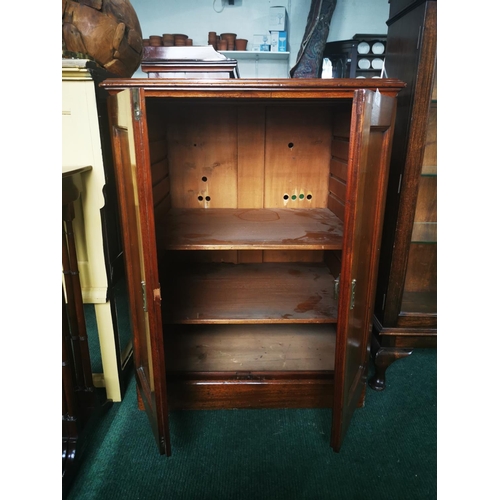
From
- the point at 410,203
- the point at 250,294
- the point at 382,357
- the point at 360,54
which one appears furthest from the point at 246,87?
the point at 360,54

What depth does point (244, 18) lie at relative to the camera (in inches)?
200

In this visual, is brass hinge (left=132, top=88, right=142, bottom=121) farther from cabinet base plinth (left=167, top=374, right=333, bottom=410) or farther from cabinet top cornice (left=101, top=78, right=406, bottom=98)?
cabinet base plinth (left=167, top=374, right=333, bottom=410)

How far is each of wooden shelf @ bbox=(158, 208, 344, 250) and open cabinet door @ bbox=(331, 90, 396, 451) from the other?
8.8 inches

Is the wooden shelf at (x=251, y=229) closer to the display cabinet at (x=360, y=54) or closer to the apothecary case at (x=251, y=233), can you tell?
the apothecary case at (x=251, y=233)

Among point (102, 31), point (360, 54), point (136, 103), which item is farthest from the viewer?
point (360, 54)

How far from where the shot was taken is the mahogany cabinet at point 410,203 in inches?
54.1

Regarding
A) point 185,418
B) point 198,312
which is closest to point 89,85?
point 198,312

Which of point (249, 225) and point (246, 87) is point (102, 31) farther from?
A: point (249, 225)

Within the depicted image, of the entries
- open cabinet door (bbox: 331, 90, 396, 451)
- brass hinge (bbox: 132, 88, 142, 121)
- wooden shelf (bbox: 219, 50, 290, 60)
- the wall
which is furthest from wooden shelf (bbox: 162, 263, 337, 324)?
the wall

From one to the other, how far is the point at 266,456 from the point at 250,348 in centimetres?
50

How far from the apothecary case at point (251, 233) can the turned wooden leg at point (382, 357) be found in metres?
0.18

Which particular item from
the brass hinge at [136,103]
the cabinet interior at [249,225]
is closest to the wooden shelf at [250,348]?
the cabinet interior at [249,225]

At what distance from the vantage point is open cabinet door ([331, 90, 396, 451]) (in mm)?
1040

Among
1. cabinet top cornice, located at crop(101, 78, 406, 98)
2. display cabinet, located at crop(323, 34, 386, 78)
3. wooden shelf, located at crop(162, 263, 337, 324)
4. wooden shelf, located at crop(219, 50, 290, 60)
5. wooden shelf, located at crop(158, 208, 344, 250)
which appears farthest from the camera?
wooden shelf, located at crop(219, 50, 290, 60)
